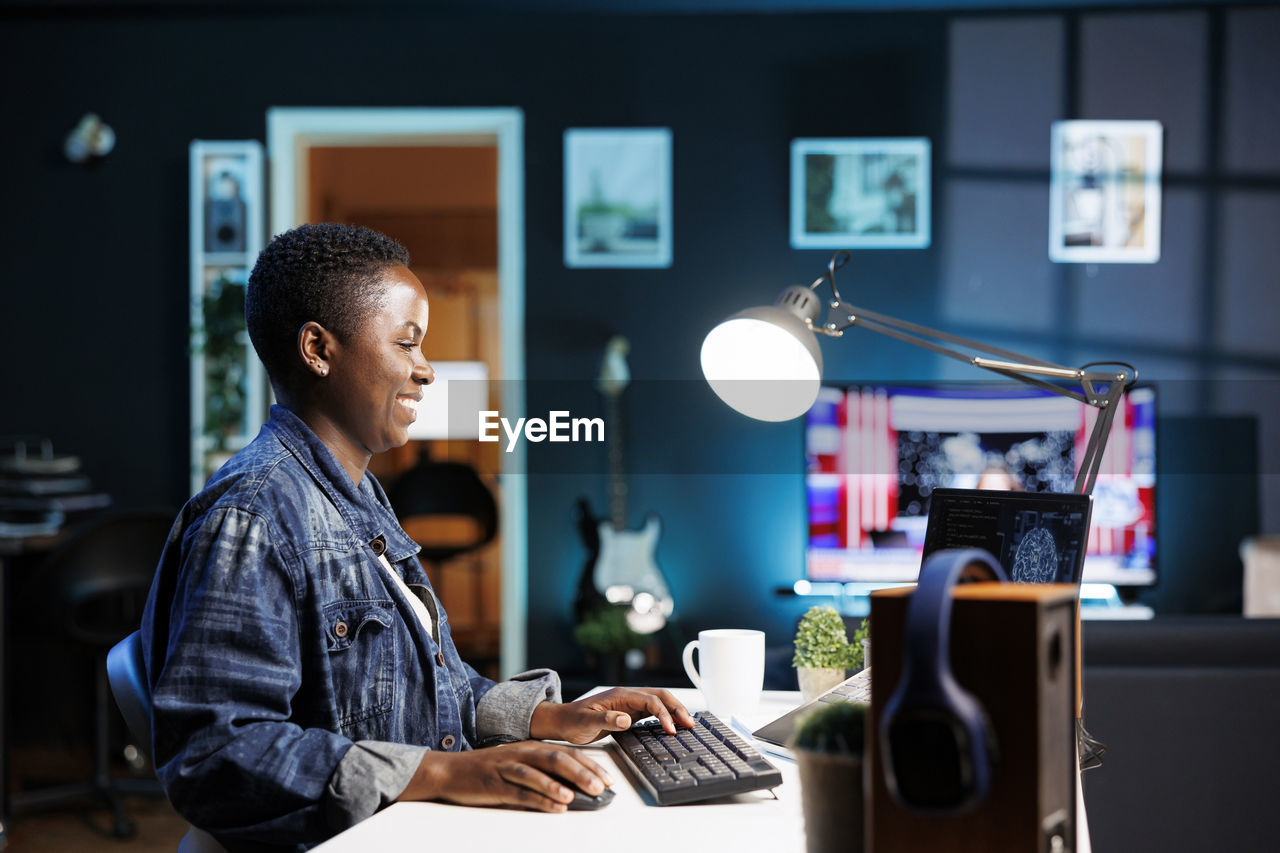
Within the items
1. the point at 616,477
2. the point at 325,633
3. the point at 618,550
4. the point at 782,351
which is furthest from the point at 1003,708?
the point at 616,477

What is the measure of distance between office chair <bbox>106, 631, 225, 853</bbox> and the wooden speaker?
0.74 metres

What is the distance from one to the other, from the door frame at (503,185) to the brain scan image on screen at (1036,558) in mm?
3116

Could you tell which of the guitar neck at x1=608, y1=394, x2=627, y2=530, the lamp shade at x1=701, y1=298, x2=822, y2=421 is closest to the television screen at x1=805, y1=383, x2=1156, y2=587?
the guitar neck at x1=608, y1=394, x2=627, y2=530

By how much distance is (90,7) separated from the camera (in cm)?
421

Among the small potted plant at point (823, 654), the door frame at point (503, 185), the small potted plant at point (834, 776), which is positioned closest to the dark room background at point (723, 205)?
the door frame at point (503, 185)

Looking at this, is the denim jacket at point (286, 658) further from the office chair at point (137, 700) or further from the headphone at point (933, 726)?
the headphone at point (933, 726)

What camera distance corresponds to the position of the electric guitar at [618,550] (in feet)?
13.0

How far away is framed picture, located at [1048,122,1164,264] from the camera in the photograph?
422cm

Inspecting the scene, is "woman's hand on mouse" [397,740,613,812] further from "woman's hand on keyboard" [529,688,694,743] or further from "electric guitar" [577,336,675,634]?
"electric guitar" [577,336,675,634]

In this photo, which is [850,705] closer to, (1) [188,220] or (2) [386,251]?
(2) [386,251]

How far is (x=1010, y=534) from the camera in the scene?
130cm

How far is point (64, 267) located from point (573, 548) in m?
2.31

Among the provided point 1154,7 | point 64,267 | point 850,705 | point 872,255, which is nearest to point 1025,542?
point 850,705

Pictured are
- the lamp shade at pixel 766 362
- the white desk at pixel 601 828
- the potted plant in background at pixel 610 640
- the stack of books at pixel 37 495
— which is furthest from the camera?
the potted plant in background at pixel 610 640
